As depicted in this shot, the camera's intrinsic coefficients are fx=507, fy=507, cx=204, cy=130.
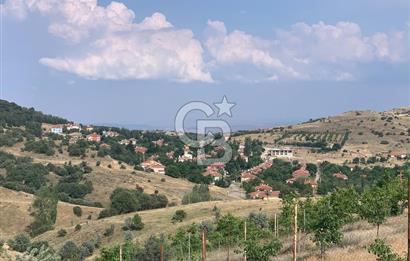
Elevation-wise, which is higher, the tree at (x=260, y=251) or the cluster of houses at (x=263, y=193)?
the tree at (x=260, y=251)

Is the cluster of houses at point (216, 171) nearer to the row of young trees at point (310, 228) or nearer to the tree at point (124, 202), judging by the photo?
the tree at point (124, 202)

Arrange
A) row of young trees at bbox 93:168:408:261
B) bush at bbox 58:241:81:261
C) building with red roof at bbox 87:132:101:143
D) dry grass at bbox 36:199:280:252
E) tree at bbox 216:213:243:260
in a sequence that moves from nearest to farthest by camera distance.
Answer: row of young trees at bbox 93:168:408:261
tree at bbox 216:213:243:260
bush at bbox 58:241:81:261
dry grass at bbox 36:199:280:252
building with red roof at bbox 87:132:101:143

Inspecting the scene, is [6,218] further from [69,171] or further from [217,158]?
[217,158]

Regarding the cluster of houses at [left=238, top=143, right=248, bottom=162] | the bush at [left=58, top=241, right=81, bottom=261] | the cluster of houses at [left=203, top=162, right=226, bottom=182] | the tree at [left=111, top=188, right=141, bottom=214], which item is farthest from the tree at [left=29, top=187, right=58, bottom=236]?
the cluster of houses at [left=238, top=143, right=248, bottom=162]

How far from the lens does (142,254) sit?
70.6 feet

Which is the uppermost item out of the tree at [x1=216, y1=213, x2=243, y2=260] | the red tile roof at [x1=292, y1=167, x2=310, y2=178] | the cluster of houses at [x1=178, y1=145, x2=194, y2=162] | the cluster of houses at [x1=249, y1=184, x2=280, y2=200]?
the tree at [x1=216, y1=213, x2=243, y2=260]

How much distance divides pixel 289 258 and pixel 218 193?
6231 cm

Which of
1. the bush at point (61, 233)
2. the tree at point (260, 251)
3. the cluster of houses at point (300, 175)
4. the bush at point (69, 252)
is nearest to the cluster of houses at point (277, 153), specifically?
the cluster of houses at point (300, 175)

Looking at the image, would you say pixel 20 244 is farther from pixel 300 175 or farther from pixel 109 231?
pixel 300 175

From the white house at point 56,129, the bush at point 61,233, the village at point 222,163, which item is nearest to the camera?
the bush at point 61,233

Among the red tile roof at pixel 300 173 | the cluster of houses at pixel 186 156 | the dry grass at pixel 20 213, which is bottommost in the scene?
the dry grass at pixel 20 213

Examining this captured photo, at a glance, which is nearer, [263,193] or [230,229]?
[230,229]

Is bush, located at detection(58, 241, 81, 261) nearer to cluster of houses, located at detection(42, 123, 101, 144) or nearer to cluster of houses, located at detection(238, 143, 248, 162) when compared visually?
cluster of houses, located at detection(238, 143, 248, 162)

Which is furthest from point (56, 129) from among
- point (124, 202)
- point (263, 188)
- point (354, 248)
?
point (354, 248)
